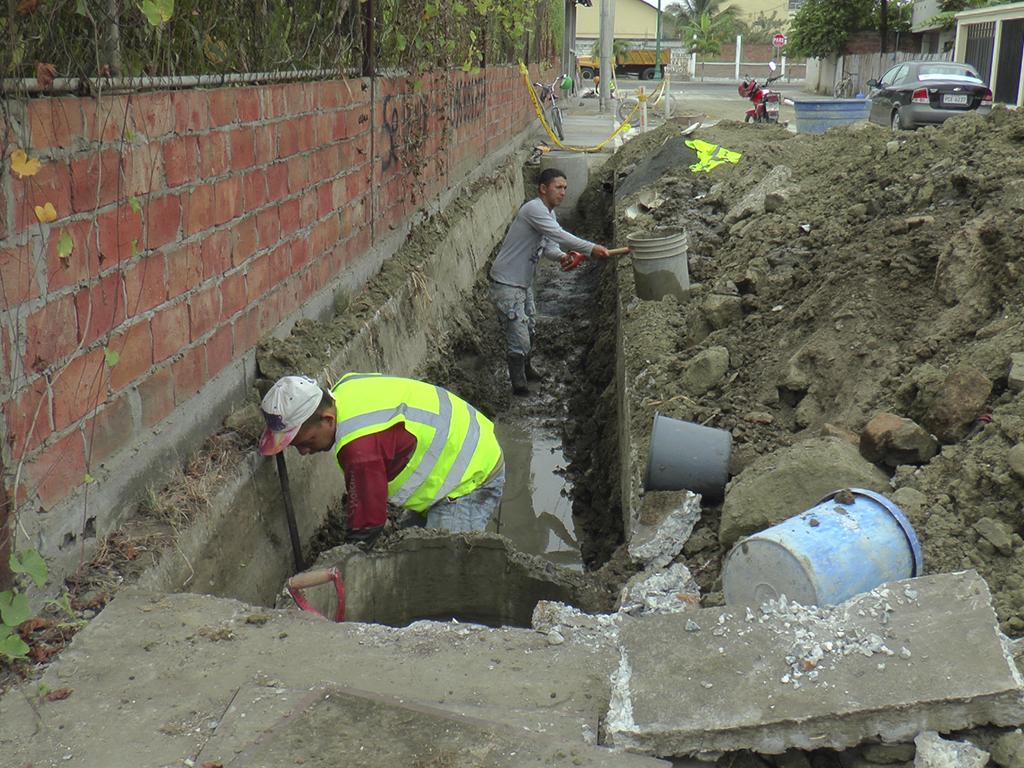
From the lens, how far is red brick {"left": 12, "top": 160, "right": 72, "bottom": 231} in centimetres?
284

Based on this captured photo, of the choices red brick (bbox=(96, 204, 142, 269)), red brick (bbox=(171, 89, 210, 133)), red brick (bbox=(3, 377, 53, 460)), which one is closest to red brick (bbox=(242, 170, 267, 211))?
red brick (bbox=(171, 89, 210, 133))

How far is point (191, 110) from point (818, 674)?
3065 millimetres

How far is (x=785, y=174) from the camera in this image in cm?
947

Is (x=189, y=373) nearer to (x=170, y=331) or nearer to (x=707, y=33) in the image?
(x=170, y=331)

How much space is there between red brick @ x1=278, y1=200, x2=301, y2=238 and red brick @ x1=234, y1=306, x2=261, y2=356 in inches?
22.0

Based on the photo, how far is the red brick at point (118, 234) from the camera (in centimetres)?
331

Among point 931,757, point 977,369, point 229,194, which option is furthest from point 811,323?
point 931,757

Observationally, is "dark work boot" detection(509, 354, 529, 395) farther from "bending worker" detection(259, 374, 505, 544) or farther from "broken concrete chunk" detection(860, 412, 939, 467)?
"broken concrete chunk" detection(860, 412, 939, 467)

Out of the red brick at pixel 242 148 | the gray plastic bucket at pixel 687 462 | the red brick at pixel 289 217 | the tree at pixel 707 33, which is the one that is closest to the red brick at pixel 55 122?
the red brick at pixel 242 148

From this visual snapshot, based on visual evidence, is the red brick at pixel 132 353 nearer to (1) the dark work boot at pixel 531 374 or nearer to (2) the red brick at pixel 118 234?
(2) the red brick at pixel 118 234

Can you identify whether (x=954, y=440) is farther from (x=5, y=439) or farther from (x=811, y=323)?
(x=5, y=439)

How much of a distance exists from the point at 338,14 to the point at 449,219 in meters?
3.34

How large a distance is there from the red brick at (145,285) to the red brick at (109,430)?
34 cm

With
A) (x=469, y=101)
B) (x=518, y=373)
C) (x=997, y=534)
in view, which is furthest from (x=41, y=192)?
(x=469, y=101)
